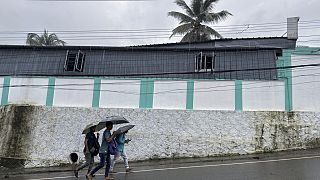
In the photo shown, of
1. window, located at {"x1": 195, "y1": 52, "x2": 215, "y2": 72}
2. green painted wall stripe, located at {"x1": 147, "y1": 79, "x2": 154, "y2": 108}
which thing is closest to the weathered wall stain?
green painted wall stripe, located at {"x1": 147, "y1": 79, "x2": 154, "y2": 108}

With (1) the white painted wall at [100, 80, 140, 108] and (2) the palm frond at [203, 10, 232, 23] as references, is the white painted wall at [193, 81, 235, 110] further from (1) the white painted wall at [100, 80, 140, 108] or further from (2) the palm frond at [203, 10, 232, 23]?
(2) the palm frond at [203, 10, 232, 23]

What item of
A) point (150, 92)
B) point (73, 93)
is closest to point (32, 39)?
point (73, 93)

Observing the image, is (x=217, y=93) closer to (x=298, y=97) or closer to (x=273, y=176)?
(x=298, y=97)

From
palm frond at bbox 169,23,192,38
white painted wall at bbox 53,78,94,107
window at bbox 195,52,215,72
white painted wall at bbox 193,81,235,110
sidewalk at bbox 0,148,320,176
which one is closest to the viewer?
sidewalk at bbox 0,148,320,176

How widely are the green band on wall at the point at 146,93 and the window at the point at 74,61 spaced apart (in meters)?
3.49

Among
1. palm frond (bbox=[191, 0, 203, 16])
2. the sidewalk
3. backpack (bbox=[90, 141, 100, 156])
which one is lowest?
the sidewalk

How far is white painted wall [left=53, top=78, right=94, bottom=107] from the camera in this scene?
54.3 ft

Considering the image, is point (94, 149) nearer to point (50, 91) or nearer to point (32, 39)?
point (50, 91)

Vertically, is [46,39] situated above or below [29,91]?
above

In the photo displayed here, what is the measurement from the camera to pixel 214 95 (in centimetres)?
1617

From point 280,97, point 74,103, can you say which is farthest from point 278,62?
point 74,103

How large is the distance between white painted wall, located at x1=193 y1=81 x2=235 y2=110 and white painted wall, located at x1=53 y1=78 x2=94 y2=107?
4.92 m

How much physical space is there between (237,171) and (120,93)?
7503 mm

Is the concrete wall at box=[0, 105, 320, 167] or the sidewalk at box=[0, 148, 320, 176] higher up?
the concrete wall at box=[0, 105, 320, 167]
